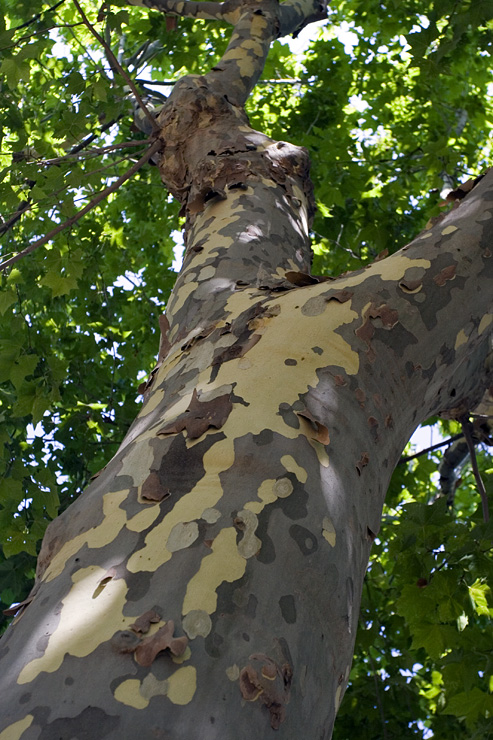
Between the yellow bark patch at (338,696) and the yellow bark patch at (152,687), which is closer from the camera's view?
the yellow bark patch at (152,687)

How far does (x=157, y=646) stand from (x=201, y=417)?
418 millimetres

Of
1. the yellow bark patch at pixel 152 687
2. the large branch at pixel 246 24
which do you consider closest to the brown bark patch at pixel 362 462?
the yellow bark patch at pixel 152 687

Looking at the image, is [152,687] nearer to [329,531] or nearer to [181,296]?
[329,531]

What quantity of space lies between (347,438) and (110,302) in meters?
4.11

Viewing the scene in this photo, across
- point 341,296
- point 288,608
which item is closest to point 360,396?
point 341,296

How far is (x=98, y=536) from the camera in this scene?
952 millimetres

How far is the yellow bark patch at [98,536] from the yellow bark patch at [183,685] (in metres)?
0.25

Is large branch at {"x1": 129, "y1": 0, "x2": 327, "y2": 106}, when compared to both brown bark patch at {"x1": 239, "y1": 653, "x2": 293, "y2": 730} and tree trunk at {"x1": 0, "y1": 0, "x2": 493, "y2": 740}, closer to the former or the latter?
tree trunk at {"x1": 0, "y1": 0, "x2": 493, "y2": 740}

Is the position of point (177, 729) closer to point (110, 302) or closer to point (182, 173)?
point (182, 173)

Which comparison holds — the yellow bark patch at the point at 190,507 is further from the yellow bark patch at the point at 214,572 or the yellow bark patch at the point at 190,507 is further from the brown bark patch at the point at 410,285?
the brown bark patch at the point at 410,285

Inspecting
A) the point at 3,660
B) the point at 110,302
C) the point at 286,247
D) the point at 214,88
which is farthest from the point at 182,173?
the point at 110,302

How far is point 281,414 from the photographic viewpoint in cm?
109

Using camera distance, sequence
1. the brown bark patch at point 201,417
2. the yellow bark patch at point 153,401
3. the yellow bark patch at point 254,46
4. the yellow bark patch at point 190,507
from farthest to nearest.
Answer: the yellow bark patch at point 254,46 < the yellow bark patch at point 153,401 < the brown bark patch at point 201,417 < the yellow bark patch at point 190,507

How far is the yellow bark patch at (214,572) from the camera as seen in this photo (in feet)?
2.67
